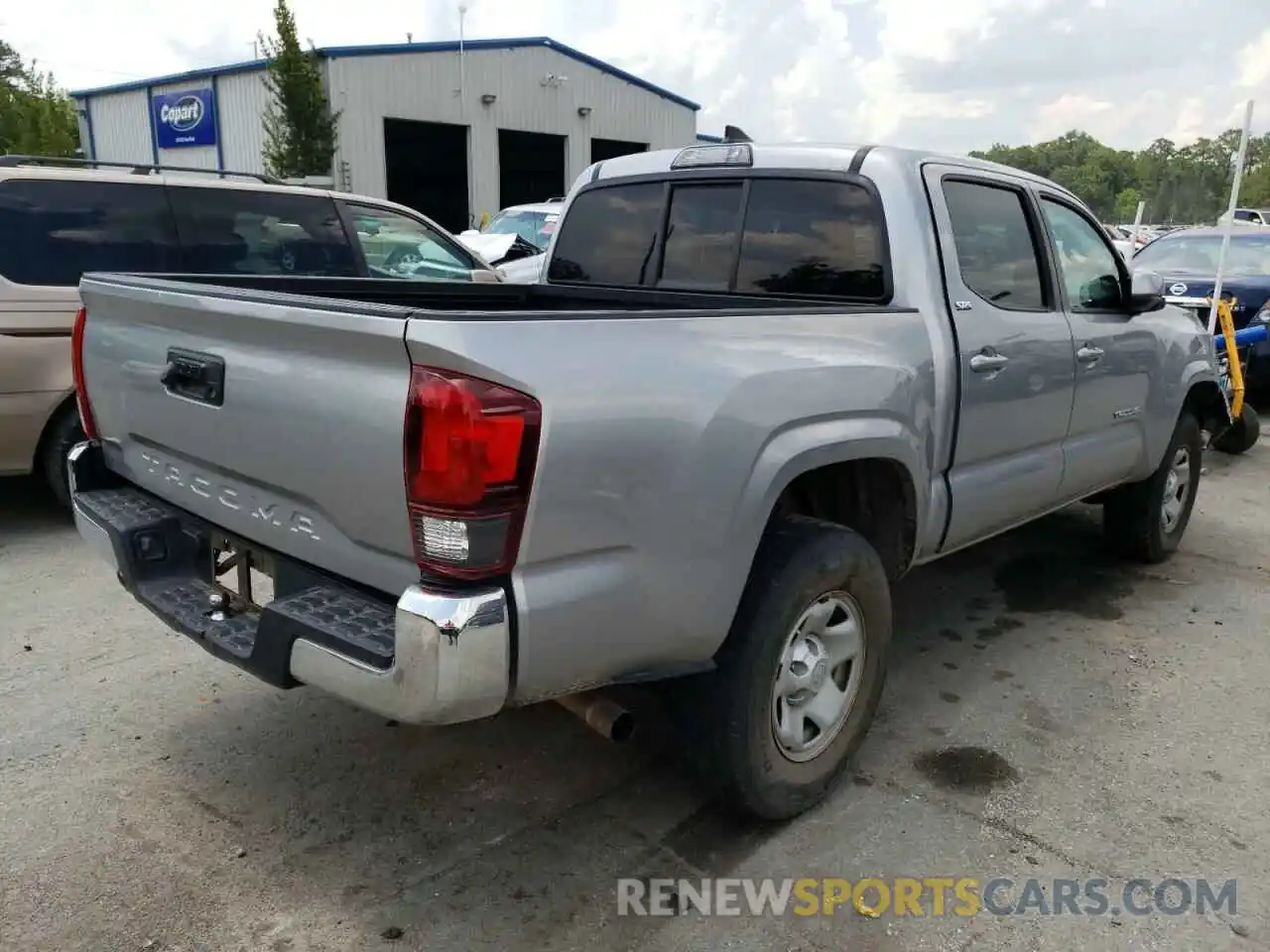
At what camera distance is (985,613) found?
4.75 metres

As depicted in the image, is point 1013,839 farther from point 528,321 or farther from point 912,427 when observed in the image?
point 528,321

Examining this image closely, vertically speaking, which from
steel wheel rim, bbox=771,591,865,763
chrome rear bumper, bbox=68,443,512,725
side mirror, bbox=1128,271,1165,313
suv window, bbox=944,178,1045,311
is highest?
suv window, bbox=944,178,1045,311

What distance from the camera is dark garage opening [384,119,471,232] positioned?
2905cm

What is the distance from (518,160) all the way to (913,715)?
29786 millimetres

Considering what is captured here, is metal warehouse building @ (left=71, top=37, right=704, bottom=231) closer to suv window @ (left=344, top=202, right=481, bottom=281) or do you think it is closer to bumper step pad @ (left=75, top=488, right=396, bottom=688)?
suv window @ (left=344, top=202, right=481, bottom=281)

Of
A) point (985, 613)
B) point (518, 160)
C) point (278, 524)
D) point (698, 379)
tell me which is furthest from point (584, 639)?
point (518, 160)

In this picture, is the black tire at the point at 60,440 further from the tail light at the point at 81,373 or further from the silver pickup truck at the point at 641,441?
the silver pickup truck at the point at 641,441

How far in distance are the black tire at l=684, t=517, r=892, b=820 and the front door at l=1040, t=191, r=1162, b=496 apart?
175cm

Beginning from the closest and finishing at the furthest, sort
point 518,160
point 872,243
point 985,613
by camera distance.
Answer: point 872,243 < point 985,613 < point 518,160

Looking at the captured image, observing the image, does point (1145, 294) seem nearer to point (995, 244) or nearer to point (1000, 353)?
point (995, 244)

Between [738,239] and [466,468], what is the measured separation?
6.76ft

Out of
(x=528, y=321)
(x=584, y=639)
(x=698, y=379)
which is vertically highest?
(x=528, y=321)

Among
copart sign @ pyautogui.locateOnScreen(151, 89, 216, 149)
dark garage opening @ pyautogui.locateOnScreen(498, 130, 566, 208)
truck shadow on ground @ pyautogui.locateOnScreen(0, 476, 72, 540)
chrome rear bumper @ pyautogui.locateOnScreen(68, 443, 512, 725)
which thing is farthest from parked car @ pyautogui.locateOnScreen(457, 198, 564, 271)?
copart sign @ pyautogui.locateOnScreen(151, 89, 216, 149)

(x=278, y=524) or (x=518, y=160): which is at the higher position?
(x=518, y=160)
